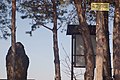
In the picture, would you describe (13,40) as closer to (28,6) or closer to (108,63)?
(28,6)

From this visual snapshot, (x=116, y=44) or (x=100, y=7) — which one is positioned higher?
(x=100, y=7)

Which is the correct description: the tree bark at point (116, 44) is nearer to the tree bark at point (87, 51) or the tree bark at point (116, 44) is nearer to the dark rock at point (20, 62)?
the tree bark at point (87, 51)

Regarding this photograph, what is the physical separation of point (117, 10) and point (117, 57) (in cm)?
177

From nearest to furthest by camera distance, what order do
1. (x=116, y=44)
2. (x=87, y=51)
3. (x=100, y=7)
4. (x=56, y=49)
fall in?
1. (x=100, y=7)
2. (x=116, y=44)
3. (x=87, y=51)
4. (x=56, y=49)

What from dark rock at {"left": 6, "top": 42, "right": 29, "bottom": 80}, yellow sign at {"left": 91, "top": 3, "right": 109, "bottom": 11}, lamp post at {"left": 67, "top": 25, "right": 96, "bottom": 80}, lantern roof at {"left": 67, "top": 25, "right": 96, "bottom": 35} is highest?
yellow sign at {"left": 91, "top": 3, "right": 109, "bottom": 11}

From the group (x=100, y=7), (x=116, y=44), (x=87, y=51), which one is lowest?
(x=87, y=51)

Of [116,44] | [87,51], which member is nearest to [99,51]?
[116,44]

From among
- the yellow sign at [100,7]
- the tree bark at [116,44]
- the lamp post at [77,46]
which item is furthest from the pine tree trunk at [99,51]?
the lamp post at [77,46]

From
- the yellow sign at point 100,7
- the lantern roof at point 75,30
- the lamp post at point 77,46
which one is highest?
the yellow sign at point 100,7

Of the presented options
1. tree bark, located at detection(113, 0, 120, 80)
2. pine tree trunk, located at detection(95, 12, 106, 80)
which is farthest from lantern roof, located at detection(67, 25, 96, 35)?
pine tree trunk, located at detection(95, 12, 106, 80)

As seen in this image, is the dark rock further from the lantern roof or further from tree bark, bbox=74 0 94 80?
tree bark, bbox=74 0 94 80

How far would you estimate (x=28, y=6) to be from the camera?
22438mm

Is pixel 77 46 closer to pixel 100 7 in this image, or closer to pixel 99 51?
pixel 99 51

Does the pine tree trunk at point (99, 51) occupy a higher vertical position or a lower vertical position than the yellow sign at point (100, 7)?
lower
